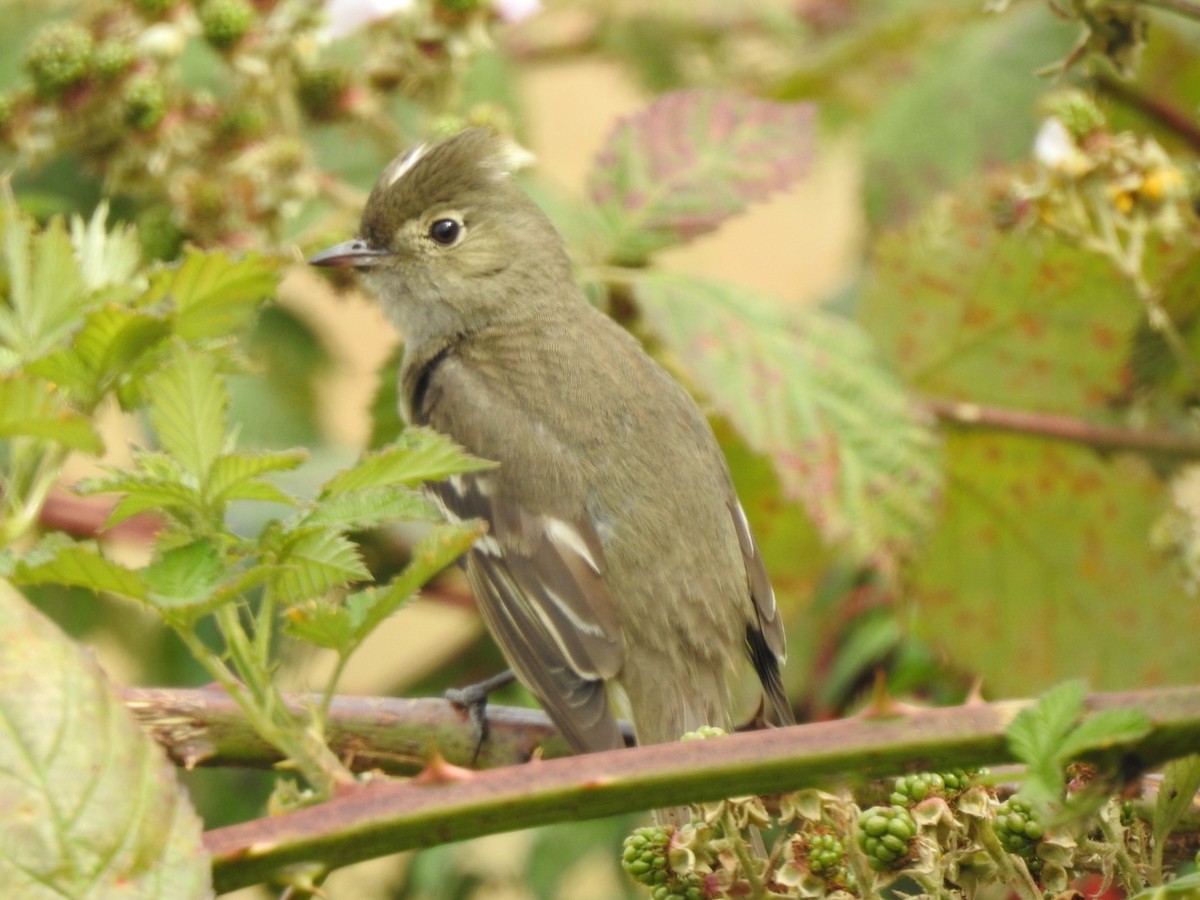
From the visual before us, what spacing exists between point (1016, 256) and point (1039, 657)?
2.66 ft

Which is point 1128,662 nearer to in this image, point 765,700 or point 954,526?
point 954,526

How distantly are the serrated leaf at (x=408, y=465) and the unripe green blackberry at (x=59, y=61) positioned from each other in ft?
5.16

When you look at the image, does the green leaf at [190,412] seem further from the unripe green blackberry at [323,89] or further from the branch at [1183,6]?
the unripe green blackberry at [323,89]

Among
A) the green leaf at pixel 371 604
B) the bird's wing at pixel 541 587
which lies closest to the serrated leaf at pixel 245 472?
the green leaf at pixel 371 604

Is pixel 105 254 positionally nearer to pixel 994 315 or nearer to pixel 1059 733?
pixel 1059 733

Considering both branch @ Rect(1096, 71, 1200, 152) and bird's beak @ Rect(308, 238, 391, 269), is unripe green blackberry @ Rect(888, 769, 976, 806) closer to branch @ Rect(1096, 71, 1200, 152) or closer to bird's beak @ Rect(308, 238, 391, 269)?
bird's beak @ Rect(308, 238, 391, 269)

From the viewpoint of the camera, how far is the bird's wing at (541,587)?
2.71m

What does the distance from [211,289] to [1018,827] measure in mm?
970

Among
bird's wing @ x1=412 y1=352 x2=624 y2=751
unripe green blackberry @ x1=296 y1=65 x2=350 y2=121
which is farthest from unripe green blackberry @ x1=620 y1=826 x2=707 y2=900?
unripe green blackberry @ x1=296 y1=65 x2=350 y2=121

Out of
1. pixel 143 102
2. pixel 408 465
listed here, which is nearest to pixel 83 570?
pixel 408 465

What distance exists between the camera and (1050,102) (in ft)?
8.70

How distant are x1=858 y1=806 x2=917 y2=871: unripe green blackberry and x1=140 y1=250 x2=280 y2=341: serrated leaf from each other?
2.77 feet

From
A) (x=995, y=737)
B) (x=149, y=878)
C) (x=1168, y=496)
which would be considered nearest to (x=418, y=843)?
(x=149, y=878)

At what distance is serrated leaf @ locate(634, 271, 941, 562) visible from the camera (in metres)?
2.88
